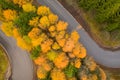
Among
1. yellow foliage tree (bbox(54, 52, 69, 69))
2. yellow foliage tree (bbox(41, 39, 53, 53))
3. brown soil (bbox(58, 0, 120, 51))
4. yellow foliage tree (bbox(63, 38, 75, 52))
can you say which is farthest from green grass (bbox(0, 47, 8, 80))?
brown soil (bbox(58, 0, 120, 51))

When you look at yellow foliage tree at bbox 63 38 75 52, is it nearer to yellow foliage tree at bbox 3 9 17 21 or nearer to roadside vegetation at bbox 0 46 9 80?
yellow foliage tree at bbox 3 9 17 21

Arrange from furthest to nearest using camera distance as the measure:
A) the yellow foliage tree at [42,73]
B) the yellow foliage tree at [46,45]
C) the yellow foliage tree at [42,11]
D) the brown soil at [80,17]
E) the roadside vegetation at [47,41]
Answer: the brown soil at [80,17] → the yellow foliage tree at [42,73] → the yellow foliage tree at [42,11] → the roadside vegetation at [47,41] → the yellow foliage tree at [46,45]

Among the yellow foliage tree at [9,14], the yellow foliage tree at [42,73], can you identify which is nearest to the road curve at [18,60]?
the yellow foliage tree at [42,73]

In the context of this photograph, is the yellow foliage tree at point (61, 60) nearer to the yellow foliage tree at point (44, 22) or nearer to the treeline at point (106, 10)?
the yellow foliage tree at point (44, 22)

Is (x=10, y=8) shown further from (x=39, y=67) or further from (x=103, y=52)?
(x=103, y=52)

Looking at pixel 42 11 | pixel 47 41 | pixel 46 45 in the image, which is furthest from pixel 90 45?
pixel 42 11

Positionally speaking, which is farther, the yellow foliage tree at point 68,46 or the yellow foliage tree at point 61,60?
the yellow foliage tree at point 68,46

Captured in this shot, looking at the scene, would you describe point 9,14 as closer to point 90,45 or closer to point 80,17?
point 80,17
